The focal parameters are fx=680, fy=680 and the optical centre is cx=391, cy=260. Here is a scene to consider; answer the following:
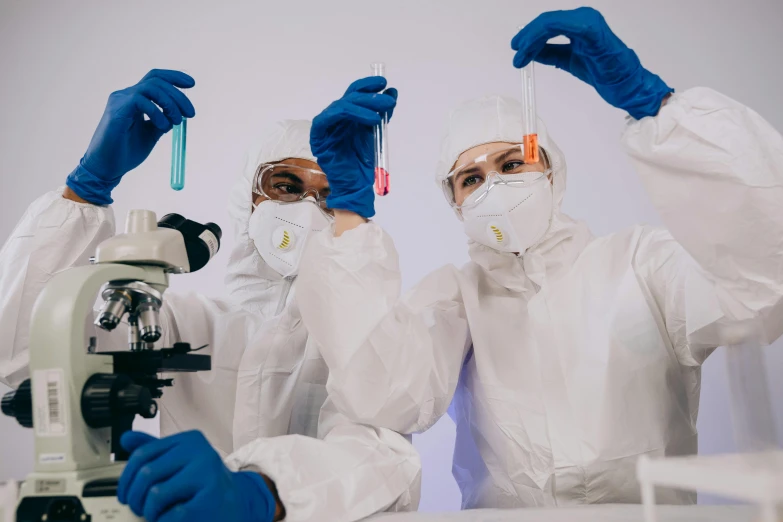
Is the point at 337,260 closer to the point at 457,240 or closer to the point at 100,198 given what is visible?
the point at 100,198

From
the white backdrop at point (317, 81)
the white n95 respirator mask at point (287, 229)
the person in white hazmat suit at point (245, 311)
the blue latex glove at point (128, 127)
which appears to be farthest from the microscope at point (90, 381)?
the white backdrop at point (317, 81)

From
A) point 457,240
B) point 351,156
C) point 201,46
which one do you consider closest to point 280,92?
point 201,46

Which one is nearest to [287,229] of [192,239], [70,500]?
[192,239]

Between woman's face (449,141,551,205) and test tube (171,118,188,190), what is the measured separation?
0.71m

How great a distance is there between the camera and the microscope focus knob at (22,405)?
1010 mm

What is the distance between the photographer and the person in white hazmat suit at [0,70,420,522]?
1.37 metres

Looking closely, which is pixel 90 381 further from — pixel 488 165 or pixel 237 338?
pixel 488 165

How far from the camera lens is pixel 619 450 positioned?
1.55m

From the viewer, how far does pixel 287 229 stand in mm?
1781

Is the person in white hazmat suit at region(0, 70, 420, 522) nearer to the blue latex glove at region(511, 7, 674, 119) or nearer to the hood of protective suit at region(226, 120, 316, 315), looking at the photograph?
the hood of protective suit at region(226, 120, 316, 315)

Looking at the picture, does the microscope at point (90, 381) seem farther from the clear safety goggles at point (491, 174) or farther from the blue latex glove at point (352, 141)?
the clear safety goggles at point (491, 174)

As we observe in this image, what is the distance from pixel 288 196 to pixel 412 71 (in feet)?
3.30

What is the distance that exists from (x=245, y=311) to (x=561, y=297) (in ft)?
2.86

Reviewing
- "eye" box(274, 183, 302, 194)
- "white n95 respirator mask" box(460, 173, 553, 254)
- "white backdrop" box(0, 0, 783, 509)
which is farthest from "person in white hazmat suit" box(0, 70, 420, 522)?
"white backdrop" box(0, 0, 783, 509)
